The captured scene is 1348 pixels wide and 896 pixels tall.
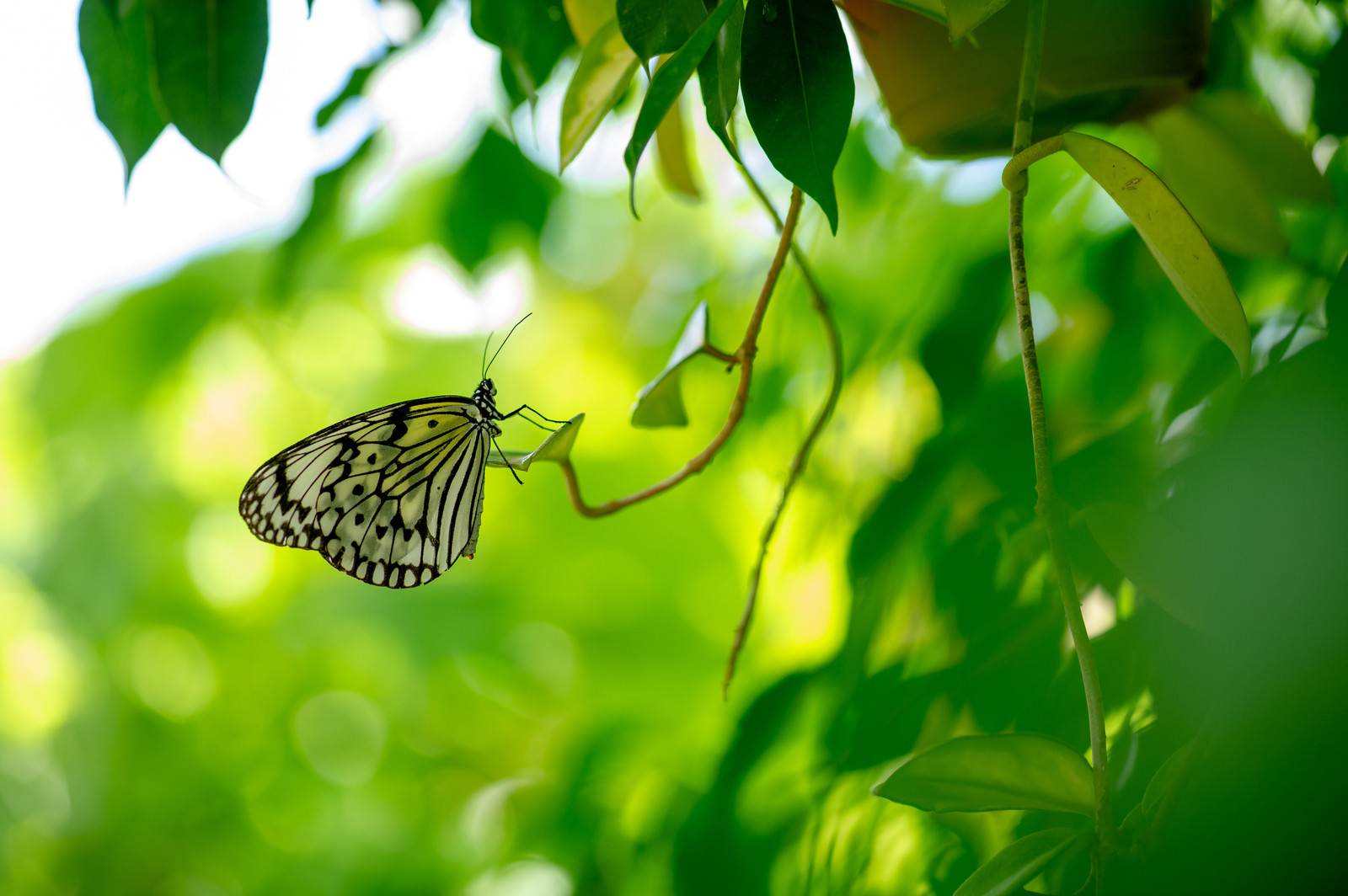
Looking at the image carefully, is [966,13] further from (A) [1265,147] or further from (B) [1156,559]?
(A) [1265,147]

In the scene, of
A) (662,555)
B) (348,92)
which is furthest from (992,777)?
(662,555)

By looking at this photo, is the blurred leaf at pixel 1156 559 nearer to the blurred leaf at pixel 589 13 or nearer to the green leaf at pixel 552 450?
the green leaf at pixel 552 450

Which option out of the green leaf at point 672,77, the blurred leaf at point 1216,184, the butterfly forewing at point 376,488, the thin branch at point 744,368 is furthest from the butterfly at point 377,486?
the blurred leaf at point 1216,184

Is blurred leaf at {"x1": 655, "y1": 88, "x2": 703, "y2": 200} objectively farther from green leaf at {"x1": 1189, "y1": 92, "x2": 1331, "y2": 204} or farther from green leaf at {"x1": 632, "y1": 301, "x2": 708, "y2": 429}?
green leaf at {"x1": 1189, "y1": 92, "x2": 1331, "y2": 204}

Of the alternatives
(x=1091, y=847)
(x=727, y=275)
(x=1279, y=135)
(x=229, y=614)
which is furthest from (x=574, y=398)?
(x=1091, y=847)

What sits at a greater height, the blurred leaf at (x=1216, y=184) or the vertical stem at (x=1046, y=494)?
the blurred leaf at (x=1216, y=184)

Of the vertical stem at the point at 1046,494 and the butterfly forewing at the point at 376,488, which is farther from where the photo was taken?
the butterfly forewing at the point at 376,488
